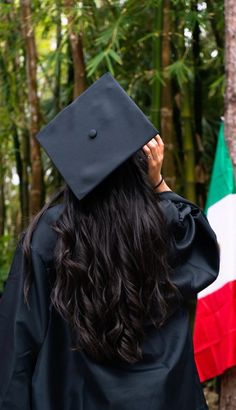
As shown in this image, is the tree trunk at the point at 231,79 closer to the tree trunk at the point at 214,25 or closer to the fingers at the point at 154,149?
the tree trunk at the point at 214,25

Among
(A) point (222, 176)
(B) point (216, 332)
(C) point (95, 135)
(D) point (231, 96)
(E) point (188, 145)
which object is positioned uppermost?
(C) point (95, 135)

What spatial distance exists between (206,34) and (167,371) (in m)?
2.64

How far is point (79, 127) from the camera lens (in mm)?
1774

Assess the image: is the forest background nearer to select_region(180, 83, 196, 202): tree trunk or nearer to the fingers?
select_region(180, 83, 196, 202): tree trunk

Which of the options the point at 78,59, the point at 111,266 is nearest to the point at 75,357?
the point at 111,266

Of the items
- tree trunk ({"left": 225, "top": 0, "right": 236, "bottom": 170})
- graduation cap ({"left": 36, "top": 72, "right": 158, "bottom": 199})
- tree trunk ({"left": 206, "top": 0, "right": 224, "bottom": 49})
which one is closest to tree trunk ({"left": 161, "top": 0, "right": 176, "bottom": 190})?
tree trunk ({"left": 206, "top": 0, "right": 224, "bottom": 49})

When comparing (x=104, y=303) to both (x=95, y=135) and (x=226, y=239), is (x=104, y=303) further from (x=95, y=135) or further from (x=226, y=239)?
(x=226, y=239)

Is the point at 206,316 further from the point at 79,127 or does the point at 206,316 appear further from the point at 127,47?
the point at 127,47

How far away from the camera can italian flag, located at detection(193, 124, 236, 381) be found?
2557mm

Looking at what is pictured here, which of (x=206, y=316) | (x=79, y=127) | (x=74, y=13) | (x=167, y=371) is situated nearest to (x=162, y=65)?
(x=74, y=13)

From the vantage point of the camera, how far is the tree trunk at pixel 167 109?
3.30m

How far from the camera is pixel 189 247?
6.15 feet

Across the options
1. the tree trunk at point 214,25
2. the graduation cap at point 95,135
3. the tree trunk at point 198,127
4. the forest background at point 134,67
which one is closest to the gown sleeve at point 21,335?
the graduation cap at point 95,135

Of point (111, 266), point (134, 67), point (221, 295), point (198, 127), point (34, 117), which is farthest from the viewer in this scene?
point (34, 117)
